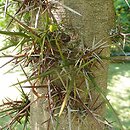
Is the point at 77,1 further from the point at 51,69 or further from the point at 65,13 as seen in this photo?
the point at 51,69

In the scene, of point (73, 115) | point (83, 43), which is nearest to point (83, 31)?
point (83, 43)

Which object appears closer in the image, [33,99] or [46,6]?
[46,6]

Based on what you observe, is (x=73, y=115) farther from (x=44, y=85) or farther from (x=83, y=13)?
(x=83, y=13)

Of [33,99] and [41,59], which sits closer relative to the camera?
[41,59]

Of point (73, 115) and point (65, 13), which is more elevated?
point (65, 13)

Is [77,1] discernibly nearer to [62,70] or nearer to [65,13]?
[65,13]

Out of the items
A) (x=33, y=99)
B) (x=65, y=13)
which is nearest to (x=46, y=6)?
(x=65, y=13)

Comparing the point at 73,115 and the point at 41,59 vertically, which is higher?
the point at 41,59
